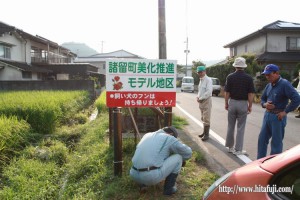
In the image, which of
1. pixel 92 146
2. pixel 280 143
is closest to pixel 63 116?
pixel 92 146

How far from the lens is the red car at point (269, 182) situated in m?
1.71

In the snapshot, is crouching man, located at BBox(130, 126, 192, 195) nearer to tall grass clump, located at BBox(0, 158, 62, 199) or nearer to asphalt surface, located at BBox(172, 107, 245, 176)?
asphalt surface, located at BBox(172, 107, 245, 176)

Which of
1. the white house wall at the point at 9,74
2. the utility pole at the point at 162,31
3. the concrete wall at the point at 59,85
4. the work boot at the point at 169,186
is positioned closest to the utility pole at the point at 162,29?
the utility pole at the point at 162,31

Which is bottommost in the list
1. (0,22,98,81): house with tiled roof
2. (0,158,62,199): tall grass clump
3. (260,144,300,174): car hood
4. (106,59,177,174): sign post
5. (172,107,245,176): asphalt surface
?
(0,158,62,199): tall grass clump

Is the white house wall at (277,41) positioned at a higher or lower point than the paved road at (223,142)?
higher

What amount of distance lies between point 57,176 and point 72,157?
3.09 ft

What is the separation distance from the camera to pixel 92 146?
6195mm

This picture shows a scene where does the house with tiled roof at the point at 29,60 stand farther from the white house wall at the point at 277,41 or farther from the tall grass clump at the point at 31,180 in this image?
the tall grass clump at the point at 31,180

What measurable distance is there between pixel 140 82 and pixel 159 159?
144cm

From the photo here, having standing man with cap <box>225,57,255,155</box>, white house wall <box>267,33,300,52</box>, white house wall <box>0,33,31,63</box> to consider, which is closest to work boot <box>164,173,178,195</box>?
standing man with cap <box>225,57,255,155</box>

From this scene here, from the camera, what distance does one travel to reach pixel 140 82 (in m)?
4.55

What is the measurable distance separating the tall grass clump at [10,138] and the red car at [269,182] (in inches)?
192

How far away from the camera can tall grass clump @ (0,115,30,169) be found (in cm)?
→ 571

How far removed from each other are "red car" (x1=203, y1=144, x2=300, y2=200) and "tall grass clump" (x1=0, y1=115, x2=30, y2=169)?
4.88 m
